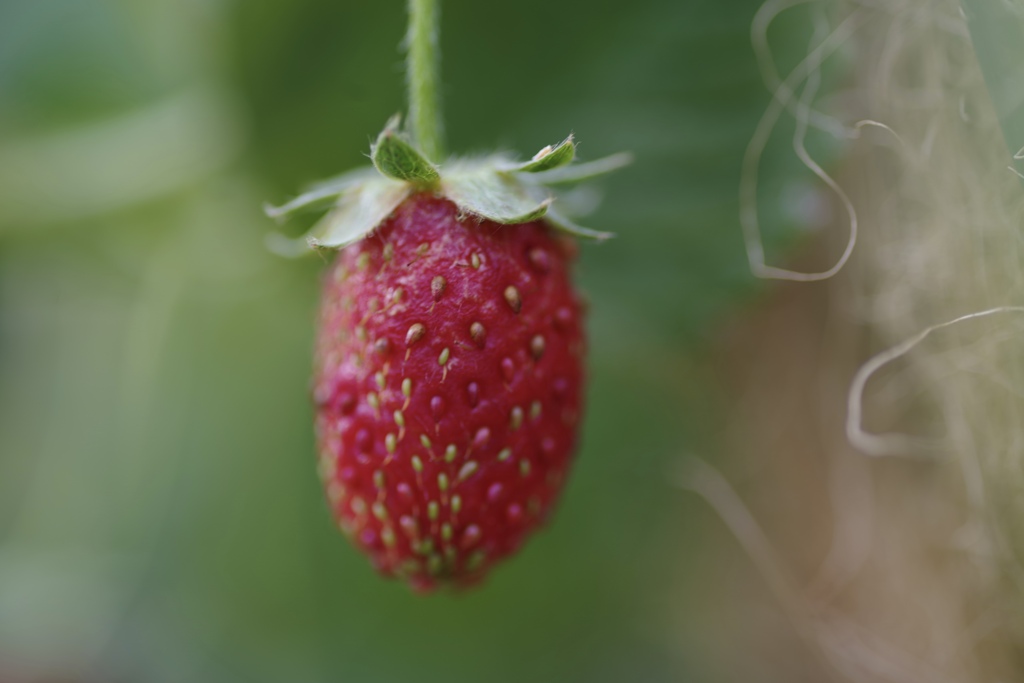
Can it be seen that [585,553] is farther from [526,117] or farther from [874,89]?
[874,89]

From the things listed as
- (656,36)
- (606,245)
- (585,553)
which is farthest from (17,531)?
(656,36)

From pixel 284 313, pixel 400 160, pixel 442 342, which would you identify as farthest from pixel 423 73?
pixel 284 313

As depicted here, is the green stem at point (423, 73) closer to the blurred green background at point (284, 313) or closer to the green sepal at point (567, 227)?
the green sepal at point (567, 227)

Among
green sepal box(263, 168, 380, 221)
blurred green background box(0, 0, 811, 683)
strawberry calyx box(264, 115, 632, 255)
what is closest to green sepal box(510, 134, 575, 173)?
strawberry calyx box(264, 115, 632, 255)

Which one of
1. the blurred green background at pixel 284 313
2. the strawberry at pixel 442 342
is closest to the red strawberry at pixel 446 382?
the strawberry at pixel 442 342

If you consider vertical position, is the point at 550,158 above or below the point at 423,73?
below

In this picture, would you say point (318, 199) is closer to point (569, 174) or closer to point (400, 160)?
point (400, 160)
